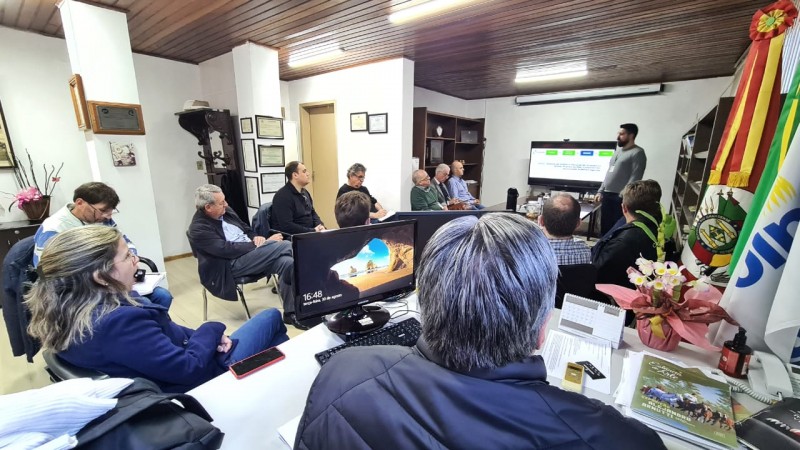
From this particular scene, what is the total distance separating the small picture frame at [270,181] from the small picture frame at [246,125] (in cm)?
50

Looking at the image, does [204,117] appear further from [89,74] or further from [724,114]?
[724,114]

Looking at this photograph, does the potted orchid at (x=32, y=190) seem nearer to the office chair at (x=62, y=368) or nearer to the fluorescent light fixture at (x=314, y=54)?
the fluorescent light fixture at (x=314, y=54)

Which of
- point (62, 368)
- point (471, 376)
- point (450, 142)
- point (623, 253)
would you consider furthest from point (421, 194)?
point (471, 376)

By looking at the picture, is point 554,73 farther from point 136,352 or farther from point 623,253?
point 136,352

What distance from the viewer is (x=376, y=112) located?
4.00 metres

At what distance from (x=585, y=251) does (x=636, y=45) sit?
2832mm

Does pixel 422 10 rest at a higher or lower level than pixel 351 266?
higher

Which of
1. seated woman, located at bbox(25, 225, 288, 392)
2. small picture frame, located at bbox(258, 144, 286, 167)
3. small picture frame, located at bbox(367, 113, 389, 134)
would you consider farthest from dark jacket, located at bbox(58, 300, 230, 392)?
small picture frame, located at bbox(367, 113, 389, 134)

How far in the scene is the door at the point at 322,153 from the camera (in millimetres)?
4730

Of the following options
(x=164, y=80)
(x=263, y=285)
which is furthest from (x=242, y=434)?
(x=164, y=80)

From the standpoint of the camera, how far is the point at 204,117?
12.7 feet

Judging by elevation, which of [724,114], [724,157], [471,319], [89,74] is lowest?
[471,319]

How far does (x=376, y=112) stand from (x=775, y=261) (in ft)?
12.0

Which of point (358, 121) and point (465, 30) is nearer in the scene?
point (465, 30)
